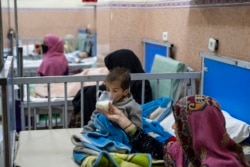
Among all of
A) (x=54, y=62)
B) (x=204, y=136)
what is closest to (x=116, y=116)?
(x=204, y=136)

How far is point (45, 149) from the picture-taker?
2.00 metres

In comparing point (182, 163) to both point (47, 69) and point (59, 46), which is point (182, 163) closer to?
point (47, 69)

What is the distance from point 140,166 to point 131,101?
0.49 metres

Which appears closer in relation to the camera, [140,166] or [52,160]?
[140,166]

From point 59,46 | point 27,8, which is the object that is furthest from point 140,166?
point 27,8

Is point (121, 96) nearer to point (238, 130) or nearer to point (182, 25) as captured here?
point (238, 130)

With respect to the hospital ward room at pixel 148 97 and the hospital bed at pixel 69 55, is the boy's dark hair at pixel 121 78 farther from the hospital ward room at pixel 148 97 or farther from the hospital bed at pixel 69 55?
the hospital bed at pixel 69 55

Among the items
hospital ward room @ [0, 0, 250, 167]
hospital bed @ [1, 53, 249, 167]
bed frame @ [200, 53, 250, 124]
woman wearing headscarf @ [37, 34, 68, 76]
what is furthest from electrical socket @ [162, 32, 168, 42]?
woman wearing headscarf @ [37, 34, 68, 76]

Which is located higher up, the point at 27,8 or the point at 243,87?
the point at 27,8

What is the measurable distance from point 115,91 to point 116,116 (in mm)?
165

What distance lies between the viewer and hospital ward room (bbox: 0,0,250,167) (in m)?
1.49

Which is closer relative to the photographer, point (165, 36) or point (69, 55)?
point (165, 36)

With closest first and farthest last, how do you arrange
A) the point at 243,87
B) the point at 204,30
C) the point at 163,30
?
the point at 243,87
the point at 204,30
the point at 163,30

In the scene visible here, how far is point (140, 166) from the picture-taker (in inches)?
66.5
